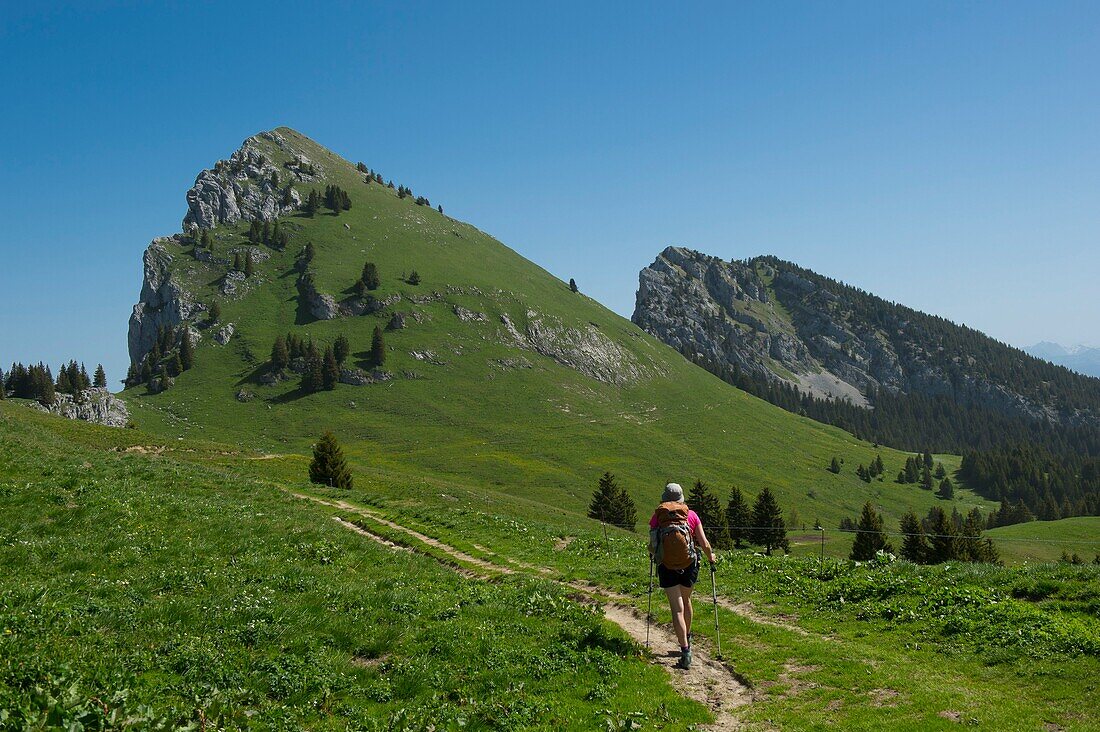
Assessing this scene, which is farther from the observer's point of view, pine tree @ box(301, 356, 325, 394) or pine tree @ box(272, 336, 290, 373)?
pine tree @ box(272, 336, 290, 373)

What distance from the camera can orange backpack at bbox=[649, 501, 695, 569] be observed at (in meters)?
13.4

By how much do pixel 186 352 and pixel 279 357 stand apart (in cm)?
2521

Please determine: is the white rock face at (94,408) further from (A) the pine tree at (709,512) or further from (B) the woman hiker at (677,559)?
(B) the woman hiker at (677,559)

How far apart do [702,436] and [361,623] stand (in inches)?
6612

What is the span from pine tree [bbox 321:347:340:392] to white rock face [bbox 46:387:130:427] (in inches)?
1619

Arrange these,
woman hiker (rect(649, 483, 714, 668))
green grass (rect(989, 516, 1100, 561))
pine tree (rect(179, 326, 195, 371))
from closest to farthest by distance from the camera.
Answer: woman hiker (rect(649, 483, 714, 668))
green grass (rect(989, 516, 1100, 561))
pine tree (rect(179, 326, 195, 371))

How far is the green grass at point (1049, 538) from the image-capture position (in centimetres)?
10731

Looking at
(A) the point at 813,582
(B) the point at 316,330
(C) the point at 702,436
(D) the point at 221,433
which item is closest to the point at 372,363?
(B) the point at 316,330

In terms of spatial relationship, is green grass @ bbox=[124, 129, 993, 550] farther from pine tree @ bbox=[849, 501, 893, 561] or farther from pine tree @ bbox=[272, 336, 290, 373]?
pine tree @ bbox=[849, 501, 893, 561]

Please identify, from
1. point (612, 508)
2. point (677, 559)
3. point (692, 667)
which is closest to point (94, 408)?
point (612, 508)

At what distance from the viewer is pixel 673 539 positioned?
1353 cm

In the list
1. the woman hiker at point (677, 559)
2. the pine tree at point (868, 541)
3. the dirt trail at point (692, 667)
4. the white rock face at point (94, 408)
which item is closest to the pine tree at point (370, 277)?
the white rock face at point (94, 408)

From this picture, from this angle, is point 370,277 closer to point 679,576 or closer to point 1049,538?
point 1049,538

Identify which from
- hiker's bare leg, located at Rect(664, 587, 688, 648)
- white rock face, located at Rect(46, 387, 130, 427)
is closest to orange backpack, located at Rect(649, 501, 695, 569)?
hiker's bare leg, located at Rect(664, 587, 688, 648)
